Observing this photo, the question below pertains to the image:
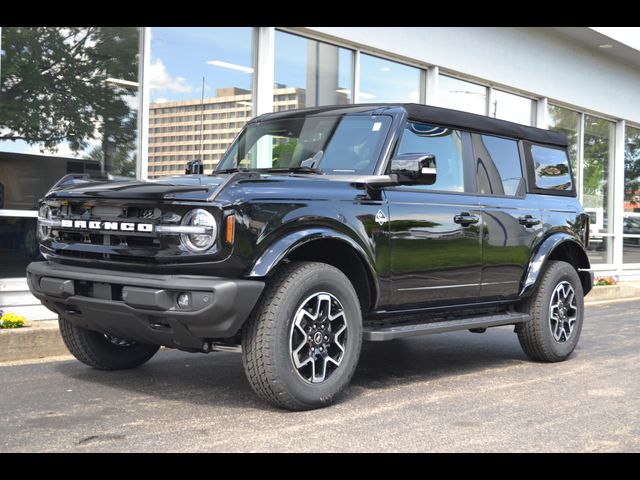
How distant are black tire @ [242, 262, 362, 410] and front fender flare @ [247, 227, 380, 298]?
0.56ft

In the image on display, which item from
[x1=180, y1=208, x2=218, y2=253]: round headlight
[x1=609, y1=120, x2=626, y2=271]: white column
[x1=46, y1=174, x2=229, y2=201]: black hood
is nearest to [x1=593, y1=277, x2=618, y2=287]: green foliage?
[x1=609, y1=120, x2=626, y2=271]: white column

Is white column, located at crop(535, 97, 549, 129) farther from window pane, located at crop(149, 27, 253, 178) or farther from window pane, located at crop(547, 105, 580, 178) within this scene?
window pane, located at crop(149, 27, 253, 178)

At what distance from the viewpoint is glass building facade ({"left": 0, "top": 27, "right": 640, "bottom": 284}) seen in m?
8.43

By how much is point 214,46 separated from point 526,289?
5601mm

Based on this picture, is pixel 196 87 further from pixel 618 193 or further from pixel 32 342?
pixel 618 193

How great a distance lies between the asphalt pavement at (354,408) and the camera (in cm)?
429

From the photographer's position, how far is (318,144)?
19.7 ft

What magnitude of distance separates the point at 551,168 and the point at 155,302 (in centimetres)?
435

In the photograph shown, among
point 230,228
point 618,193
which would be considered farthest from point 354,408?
point 618,193

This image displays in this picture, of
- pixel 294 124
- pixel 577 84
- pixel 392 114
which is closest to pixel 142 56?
pixel 294 124

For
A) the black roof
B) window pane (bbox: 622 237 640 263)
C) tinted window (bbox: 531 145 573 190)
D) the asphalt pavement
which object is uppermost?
the black roof

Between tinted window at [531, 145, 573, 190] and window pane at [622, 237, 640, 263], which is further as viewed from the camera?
window pane at [622, 237, 640, 263]

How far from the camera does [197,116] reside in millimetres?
10336
